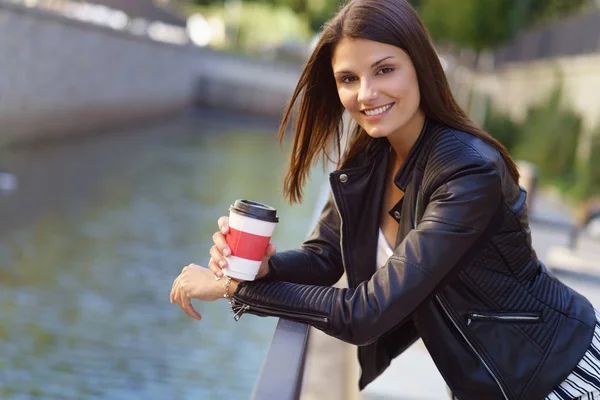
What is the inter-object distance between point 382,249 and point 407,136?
1.02ft

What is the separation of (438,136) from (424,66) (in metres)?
0.17

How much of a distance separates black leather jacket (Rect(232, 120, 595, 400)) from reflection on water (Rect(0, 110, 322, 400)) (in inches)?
145

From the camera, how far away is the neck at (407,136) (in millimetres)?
2404

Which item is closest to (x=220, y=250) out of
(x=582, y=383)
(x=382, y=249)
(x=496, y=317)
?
(x=382, y=249)

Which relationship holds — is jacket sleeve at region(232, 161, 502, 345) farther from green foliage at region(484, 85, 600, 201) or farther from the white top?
green foliage at region(484, 85, 600, 201)

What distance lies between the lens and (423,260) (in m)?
2.11

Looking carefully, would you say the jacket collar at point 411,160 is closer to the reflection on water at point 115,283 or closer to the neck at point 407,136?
the neck at point 407,136

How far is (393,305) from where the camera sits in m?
2.12

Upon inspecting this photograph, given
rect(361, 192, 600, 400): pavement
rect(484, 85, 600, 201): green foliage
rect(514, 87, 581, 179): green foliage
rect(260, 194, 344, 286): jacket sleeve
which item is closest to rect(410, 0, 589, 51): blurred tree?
rect(484, 85, 600, 201): green foliage

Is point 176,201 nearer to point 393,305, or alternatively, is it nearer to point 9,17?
point 9,17

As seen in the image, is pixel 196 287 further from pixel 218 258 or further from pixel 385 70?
pixel 385 70

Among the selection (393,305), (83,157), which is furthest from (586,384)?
(83,157)

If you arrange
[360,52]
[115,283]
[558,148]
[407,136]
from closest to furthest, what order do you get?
[360,52] < [407,136] < [115,283] < [558,148]

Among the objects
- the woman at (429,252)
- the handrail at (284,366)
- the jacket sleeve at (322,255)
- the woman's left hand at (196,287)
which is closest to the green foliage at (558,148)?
the jacket sleeve at (322,255)
